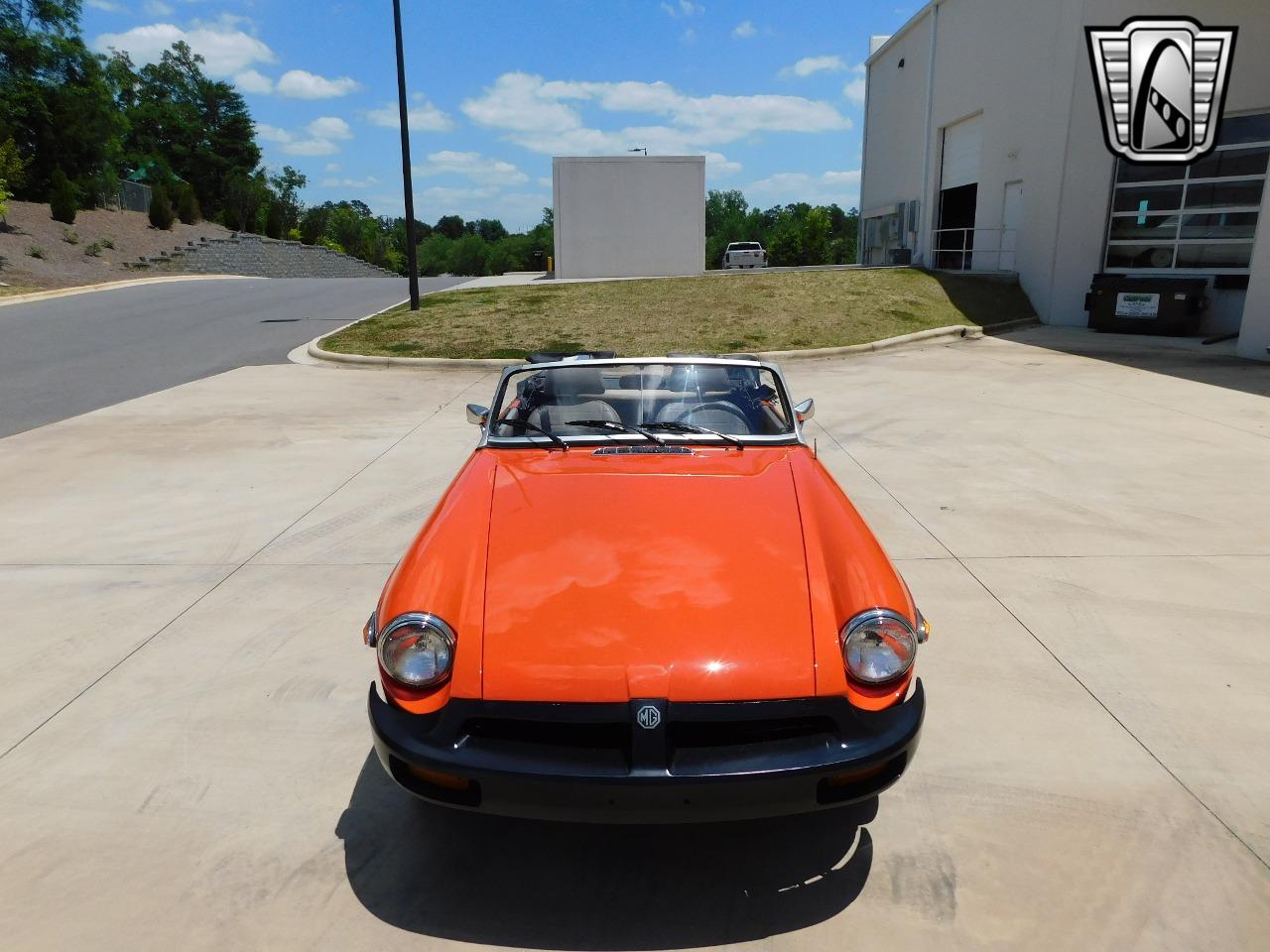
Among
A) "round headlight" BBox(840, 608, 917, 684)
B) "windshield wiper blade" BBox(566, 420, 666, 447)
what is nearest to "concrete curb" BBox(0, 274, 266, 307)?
"windshield wiper blade" BBox(566, 420, 666, 447)

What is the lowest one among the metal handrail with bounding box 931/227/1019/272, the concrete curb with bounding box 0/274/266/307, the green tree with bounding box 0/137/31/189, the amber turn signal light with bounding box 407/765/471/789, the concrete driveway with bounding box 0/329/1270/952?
the concrete driveway with bounding box 0/329/1270/952

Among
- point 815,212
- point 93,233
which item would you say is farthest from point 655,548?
point 815,212

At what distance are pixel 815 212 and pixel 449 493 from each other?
10190cm

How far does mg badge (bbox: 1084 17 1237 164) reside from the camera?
15.8 meters

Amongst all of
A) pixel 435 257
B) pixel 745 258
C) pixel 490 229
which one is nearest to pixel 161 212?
pixel 745 258

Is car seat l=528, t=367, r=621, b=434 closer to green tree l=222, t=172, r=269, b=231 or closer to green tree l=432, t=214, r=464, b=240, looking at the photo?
green tree l=222, t=172, r=269, b=231

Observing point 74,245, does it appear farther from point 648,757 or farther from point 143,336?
point 648,757

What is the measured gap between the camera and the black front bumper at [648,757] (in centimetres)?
226

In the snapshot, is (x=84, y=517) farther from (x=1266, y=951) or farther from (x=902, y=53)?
(x=902, y=53)

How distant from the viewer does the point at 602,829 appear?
2.89 m

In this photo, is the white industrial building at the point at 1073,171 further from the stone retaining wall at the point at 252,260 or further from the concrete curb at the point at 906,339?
the stone retaining wall at the point at 252,260

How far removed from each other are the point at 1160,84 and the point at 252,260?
40.6 metres

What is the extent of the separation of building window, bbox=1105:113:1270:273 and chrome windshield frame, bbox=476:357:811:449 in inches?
651

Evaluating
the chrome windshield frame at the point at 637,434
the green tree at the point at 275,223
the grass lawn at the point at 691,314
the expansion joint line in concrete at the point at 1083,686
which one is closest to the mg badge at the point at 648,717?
the chrome windshield frame at the point at 637,434
